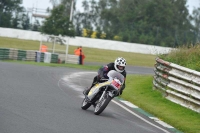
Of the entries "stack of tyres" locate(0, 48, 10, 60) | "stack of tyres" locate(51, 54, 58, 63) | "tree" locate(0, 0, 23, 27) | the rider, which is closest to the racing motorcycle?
the rider

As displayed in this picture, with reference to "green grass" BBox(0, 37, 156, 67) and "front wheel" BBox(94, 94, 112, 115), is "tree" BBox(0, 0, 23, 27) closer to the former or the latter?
"green grass" BBox(0, 37, 156, 67)

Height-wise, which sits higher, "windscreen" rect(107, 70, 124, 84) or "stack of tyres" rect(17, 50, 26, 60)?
"windscreen" rect(107, 70, 124, 84)

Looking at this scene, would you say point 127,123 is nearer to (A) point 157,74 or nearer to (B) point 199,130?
(B) point 199,130

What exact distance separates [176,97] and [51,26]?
3116cm

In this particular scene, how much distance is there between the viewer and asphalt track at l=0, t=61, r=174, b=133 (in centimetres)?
1149

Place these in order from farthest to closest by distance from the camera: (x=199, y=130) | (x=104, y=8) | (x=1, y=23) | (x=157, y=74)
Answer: (x=104, y=8) < (x=1, y=23) < (x=157, y=74) < (x=199, y=130)

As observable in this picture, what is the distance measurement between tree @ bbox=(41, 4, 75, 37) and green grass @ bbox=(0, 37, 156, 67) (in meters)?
5.55

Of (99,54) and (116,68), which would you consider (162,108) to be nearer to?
(116,68)

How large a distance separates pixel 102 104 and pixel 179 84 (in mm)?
4000

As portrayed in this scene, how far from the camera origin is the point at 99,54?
59.2 m

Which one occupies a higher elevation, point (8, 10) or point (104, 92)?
point (8, 10)

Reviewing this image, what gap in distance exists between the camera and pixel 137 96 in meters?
19.8

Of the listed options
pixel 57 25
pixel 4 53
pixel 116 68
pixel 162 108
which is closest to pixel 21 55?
pixel 4 53

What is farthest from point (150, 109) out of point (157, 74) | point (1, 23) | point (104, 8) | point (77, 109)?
point (104, 8)
